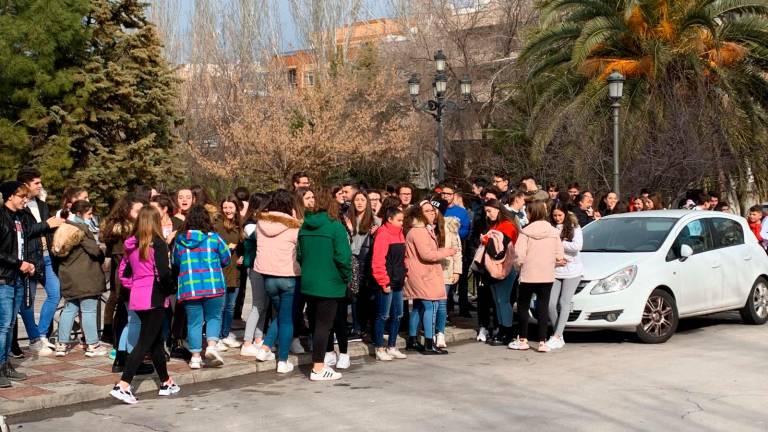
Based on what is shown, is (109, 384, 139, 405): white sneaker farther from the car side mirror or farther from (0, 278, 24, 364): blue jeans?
the car side mirror

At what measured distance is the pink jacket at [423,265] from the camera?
34.9 ft

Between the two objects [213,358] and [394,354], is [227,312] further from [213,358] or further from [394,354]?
[394,354]

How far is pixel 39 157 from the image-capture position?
1200 inches

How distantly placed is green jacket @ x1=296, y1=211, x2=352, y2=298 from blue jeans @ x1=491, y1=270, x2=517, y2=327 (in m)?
2.50

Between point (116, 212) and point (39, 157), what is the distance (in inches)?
883

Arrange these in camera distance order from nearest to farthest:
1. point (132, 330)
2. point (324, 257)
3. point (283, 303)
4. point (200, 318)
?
point (132, 330) < point (324, 257) < point (200, 318) < point (283, 303)

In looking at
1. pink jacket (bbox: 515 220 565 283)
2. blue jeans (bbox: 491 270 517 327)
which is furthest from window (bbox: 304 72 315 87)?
pink jacket (bbox: 515 220 565 283)

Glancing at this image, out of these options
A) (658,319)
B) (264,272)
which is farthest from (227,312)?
(658,319)

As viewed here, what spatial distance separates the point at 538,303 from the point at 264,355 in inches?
121

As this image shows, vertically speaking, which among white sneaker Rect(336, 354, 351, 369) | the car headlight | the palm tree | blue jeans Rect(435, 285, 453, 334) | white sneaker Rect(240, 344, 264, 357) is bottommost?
white sneaker Rect(336, 354, 351, 369)

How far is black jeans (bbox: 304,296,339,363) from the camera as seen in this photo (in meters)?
9.35

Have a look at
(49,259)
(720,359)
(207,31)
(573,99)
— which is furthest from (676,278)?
(207,31)

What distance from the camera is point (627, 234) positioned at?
12414 millimetres

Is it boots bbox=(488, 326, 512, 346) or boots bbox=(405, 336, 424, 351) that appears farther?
boots bbox=(488, 326, 512, 346)
